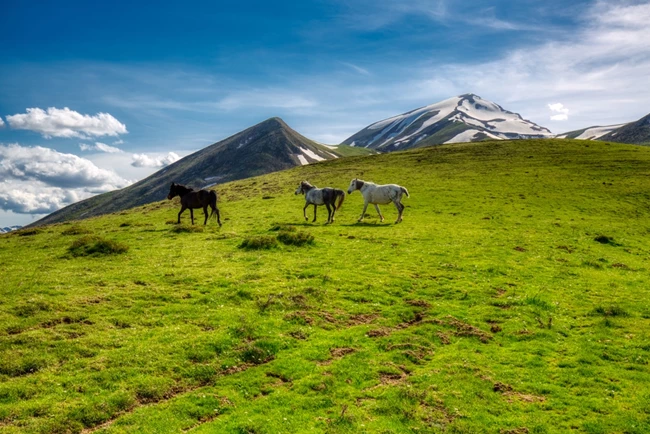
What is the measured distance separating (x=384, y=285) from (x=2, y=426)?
14671 mm

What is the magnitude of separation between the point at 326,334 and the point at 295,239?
13584 millimetres

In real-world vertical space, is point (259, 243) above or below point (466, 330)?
above

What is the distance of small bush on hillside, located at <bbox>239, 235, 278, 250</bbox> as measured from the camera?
25.3m

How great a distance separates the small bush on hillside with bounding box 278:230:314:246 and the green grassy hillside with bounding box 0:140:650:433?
0.47 feet

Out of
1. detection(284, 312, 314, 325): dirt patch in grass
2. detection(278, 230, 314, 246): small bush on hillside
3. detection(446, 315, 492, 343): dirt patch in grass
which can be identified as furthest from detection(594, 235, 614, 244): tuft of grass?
detection(284, 312, 314, 325): dirt patch in grass

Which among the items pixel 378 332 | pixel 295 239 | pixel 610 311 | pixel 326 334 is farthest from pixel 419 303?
pixel 295 239

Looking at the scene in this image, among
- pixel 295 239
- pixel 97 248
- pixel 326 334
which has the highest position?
pixel 97 248

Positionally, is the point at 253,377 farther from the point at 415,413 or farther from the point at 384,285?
the point at 384,285

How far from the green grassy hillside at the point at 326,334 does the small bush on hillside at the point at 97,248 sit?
0.12m

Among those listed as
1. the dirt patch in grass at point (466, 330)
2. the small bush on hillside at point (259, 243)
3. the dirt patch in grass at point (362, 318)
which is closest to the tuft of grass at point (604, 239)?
the dirt patch in grass at point (466, 330)

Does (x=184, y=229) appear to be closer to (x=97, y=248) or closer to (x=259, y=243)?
(x=97, y=248)

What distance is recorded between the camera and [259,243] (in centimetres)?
2553

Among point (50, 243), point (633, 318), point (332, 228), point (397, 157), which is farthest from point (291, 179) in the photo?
point (633, 318)

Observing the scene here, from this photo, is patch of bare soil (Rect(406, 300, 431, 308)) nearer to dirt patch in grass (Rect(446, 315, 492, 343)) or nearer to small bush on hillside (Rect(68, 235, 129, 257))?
dirt patch in grass (Rect(446, 315, 492, 343))
